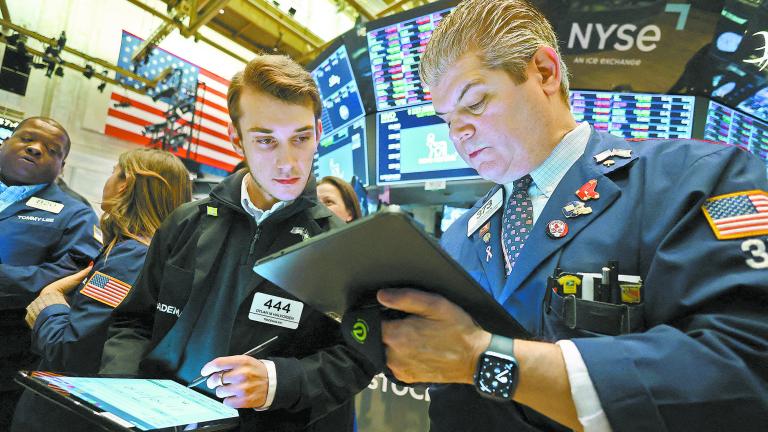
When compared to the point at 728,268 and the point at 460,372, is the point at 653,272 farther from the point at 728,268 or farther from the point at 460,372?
the point at 460,372

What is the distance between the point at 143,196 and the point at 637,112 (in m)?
3.17

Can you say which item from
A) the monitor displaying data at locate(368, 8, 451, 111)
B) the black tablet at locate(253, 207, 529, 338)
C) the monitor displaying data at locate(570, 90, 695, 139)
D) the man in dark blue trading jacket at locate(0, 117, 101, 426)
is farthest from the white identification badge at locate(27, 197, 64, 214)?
the monitor displaying data at locate(570, 90, 695, 139)

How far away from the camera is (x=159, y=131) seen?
280 inches

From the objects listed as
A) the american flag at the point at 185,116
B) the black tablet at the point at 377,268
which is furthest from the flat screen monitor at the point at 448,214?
the american flag at the point at 185,116

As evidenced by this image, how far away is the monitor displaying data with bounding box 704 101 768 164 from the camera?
302 centimetres

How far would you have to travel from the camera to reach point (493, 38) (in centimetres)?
113

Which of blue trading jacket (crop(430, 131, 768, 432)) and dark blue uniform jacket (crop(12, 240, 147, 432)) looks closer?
blue trading jacket (crop(430, 131, 768, 432))

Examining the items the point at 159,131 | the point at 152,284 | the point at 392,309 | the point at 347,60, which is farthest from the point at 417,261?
the point at 159,131

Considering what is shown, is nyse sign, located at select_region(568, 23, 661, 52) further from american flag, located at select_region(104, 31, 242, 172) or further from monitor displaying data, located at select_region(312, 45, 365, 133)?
american flag, located at select_region(104, 31, 242, 172)

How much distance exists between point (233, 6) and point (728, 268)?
710cm

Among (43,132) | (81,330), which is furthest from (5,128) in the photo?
(81,330)

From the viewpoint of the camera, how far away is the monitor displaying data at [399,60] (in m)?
3.62

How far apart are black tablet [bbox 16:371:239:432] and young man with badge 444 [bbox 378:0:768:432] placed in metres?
0.49

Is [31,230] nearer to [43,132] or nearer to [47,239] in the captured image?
[47,239]
